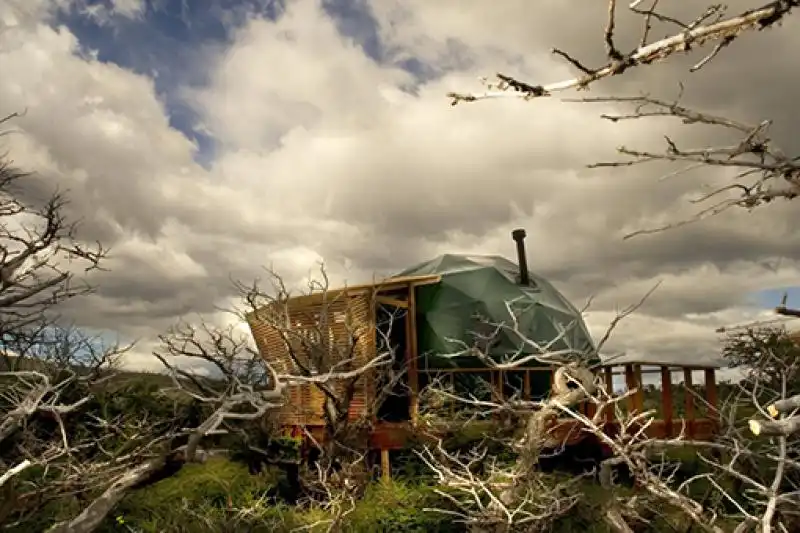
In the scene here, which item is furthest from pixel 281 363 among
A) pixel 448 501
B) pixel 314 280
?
pixel 448 501

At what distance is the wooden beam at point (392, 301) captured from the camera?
1440cm

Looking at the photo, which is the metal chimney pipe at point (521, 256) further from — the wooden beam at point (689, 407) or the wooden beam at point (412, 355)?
the wooden beam at point (689, 407)

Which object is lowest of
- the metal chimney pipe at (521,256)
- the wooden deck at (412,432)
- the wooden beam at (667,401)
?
the wooden deck at (412,432)

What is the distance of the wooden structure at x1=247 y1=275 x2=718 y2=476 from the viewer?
514 inches

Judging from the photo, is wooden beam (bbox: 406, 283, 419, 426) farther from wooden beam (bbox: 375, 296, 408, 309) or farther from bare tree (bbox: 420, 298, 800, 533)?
bare tree (bbox: 420, 298, 800, 533)

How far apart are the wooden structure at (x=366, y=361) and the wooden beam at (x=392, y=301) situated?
0.02 meters

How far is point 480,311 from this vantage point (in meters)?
16.7

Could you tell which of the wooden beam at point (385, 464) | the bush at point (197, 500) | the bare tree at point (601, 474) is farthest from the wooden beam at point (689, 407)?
the bush at point (197, 500)

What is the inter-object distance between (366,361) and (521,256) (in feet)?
20.0

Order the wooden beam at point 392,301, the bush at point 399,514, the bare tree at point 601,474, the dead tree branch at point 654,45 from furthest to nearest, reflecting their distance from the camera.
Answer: the wooden beam at point 392,301, the bush at point 399,514, the bare tree at point 601,474, the dead tree branch at point 654,45

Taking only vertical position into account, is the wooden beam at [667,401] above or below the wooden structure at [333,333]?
below

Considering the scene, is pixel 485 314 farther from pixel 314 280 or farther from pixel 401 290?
pixel 314 280

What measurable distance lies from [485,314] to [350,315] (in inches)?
165

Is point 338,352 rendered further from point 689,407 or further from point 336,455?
point 689,407
